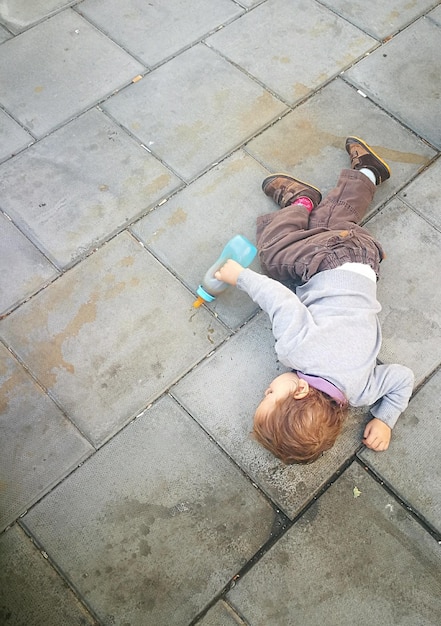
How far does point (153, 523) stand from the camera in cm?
201

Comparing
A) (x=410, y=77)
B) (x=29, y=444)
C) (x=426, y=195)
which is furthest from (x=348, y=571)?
(x=410, y=77)

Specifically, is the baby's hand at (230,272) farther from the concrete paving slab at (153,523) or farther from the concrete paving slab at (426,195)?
the concrete paving slab at (426,195)

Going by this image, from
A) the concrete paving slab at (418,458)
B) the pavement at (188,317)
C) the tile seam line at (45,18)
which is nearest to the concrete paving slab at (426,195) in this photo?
the pavement at (188,317)

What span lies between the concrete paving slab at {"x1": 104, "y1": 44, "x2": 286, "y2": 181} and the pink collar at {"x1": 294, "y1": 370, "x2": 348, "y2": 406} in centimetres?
117

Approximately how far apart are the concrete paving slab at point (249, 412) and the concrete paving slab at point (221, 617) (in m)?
0.38

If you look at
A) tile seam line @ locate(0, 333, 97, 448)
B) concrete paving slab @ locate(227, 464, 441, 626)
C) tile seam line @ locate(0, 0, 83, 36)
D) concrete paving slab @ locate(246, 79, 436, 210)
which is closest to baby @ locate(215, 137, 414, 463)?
concrete paving slab @ locate(227, 464, 441, 626)

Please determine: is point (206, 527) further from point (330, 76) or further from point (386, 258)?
point (330, 76)

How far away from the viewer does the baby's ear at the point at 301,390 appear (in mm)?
1957

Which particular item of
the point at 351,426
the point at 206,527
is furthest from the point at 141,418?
the point at 351,426

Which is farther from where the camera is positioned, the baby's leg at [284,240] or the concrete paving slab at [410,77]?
the concrete paving slab at [410,77]

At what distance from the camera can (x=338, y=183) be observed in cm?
252

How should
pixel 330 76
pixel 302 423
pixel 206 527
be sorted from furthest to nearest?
pixel 330 76
pixel 206 527
pixel 302 423

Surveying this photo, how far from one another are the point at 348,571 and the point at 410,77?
7.83ft

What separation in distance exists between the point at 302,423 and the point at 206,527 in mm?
529
